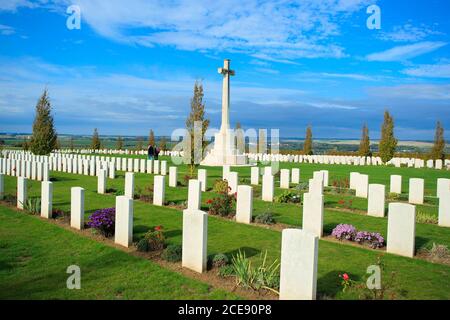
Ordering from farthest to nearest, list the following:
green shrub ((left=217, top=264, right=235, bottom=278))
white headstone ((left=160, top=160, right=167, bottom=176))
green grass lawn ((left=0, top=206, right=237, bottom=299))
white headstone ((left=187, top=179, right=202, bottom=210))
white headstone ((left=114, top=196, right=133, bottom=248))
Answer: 1. white headstone ((left=160, top=160, right=167, bottom=176))
2. white headstone ((left=187, top=179, right=202, bottom=210))
3. white headstone ((left=114, top=196, right=133, bottom=248))
4. green shrub ((left=217, top=264, right=235, bottom=278))
5. green grass lawn ((left=0, top=206, right=237, bottom=299))

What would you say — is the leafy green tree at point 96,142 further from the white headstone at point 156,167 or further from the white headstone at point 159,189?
the white headstone at point 159,189

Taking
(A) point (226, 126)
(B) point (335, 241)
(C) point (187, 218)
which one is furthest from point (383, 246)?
(A) point (226, 126)

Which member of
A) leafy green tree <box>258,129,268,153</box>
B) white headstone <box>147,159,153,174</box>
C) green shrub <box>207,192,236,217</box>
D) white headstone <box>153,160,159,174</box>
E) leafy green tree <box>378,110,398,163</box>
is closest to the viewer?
green shrub <box>207,192,236,217</box>

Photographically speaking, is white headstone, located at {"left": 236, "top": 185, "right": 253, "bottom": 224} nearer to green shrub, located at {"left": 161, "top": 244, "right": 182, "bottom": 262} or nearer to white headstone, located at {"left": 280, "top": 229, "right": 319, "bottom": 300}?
green shrub, located at {"left": 161, "top": 244, "right": 182, "bottom": 262}

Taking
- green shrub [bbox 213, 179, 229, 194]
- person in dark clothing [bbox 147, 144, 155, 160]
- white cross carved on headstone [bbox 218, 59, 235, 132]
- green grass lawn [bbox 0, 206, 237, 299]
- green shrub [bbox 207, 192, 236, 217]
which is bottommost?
green grass lawn [bbox 0, 206, 237, 299]

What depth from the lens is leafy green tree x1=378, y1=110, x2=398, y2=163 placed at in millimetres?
33250

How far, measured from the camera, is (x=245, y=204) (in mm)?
10453

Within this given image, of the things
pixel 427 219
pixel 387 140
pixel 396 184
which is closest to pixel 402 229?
pixel 427 219

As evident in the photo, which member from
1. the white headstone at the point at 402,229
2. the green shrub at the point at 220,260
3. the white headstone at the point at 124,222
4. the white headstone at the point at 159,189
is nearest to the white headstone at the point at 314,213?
the white headstone at the point at 402,229

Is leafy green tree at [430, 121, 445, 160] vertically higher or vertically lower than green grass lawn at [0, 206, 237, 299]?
higher

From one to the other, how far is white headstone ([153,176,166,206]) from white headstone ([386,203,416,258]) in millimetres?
7361

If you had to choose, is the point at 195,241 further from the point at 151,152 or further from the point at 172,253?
the point at 151,152

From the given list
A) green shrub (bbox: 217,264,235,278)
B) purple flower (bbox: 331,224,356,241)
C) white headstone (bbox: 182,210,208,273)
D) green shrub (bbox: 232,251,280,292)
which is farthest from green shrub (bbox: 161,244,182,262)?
purple flower (bbox: 331,224,356,241)
